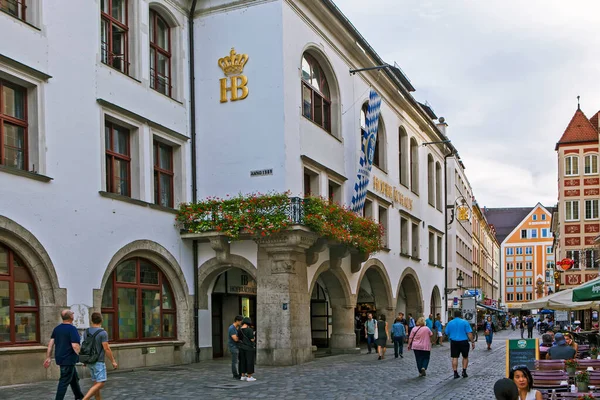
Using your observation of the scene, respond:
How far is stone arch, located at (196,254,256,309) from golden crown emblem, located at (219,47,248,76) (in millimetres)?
5468

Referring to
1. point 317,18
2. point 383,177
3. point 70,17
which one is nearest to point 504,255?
Answer: point 383,177

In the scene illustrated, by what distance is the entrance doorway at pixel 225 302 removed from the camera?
24781 mm

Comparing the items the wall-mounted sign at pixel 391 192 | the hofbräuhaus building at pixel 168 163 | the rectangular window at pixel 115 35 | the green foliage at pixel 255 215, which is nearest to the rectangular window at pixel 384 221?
the wall-mounted sign at pixel 391 192

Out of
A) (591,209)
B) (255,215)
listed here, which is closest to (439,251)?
(591,209)

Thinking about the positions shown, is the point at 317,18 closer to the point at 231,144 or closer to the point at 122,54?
the point at 231,144

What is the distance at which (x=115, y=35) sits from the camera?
2030 centimetres

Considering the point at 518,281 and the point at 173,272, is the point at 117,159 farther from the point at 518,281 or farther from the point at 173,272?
the point at 518,281

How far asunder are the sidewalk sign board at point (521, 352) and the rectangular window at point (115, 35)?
39.3ft

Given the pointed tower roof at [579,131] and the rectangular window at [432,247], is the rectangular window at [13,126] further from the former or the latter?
the pointed tower roof at [579,131]

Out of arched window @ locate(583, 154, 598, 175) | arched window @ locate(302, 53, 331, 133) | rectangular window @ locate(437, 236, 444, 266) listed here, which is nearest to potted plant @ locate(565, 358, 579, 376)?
arched window @ locate(302, 53, 331, 133)

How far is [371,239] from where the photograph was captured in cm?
2561

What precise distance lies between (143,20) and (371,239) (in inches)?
402

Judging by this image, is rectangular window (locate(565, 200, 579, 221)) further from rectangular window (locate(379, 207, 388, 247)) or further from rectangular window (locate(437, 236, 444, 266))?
rectangular window (locate(379, 207, 388, 247))

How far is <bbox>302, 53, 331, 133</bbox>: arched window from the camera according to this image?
24.9m
